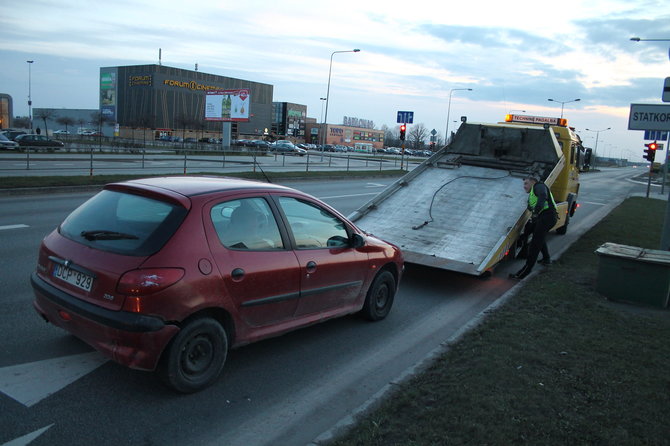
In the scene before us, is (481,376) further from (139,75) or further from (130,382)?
(139,75)

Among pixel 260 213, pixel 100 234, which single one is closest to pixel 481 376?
pixel 260 213

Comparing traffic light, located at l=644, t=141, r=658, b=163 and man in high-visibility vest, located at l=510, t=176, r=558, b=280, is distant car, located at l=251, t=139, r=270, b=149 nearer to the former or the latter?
traffic light, located at l=644, t=141, r=658, b=163

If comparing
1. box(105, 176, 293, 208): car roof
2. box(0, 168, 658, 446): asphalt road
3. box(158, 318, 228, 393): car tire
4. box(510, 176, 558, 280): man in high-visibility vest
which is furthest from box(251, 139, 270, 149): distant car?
box(158, 318, 228, 393): car tire

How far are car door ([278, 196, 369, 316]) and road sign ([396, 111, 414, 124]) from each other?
28.3 m

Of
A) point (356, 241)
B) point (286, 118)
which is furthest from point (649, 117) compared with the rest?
point (286, 118)

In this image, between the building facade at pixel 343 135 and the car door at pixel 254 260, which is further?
the building facade at pixel 343 135

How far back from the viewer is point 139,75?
313 feet

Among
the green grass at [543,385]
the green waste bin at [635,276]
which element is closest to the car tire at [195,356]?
the green grass at [543,385]

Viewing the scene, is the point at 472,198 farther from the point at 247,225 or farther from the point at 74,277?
the point at 74,277

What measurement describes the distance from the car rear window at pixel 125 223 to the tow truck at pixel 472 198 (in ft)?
14.7

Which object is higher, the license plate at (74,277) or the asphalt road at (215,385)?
the license plate at (74,277)

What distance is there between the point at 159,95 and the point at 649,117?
311ft

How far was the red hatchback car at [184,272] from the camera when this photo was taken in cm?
379

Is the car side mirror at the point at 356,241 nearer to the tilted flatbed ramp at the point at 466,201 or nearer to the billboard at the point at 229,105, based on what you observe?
the tilted flatbed ramp at the point at 466,201
